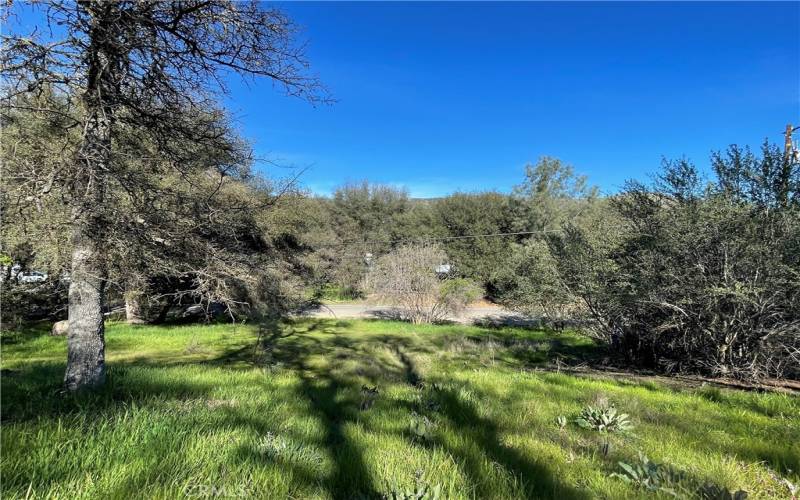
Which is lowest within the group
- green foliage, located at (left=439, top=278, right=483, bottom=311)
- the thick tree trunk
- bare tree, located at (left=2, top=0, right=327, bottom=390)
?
green foliage, located at (left=439, top=278, right=483, bottom=311)

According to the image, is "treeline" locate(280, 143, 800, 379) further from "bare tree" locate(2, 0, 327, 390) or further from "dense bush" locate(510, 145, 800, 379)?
"bare tree" locate(2, 0, 327, 390)

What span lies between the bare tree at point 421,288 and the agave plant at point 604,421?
49.9 feet

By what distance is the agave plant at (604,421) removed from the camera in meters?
2.99

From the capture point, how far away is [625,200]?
26.3 feet

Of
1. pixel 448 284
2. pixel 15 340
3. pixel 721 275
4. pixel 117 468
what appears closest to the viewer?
pixel 117 468

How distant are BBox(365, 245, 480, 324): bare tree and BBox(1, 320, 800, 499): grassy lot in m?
13.5

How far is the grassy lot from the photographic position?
5.97ft

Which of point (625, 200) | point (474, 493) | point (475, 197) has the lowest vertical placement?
point (474, 493)

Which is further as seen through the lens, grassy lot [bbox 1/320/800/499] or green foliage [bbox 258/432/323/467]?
green foliage [bbox 258/432/323/467]

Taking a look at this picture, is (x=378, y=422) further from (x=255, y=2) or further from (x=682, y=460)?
(x=255, y=2)

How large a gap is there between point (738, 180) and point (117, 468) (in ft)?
30.3

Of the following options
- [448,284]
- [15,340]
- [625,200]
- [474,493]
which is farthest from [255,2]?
[448,284]

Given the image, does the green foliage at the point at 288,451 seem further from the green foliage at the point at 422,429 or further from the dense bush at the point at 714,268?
the dense bush at the point at 714,268

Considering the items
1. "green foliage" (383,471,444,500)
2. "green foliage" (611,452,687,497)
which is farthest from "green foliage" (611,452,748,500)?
"green foliage" (383,471,444,500)
